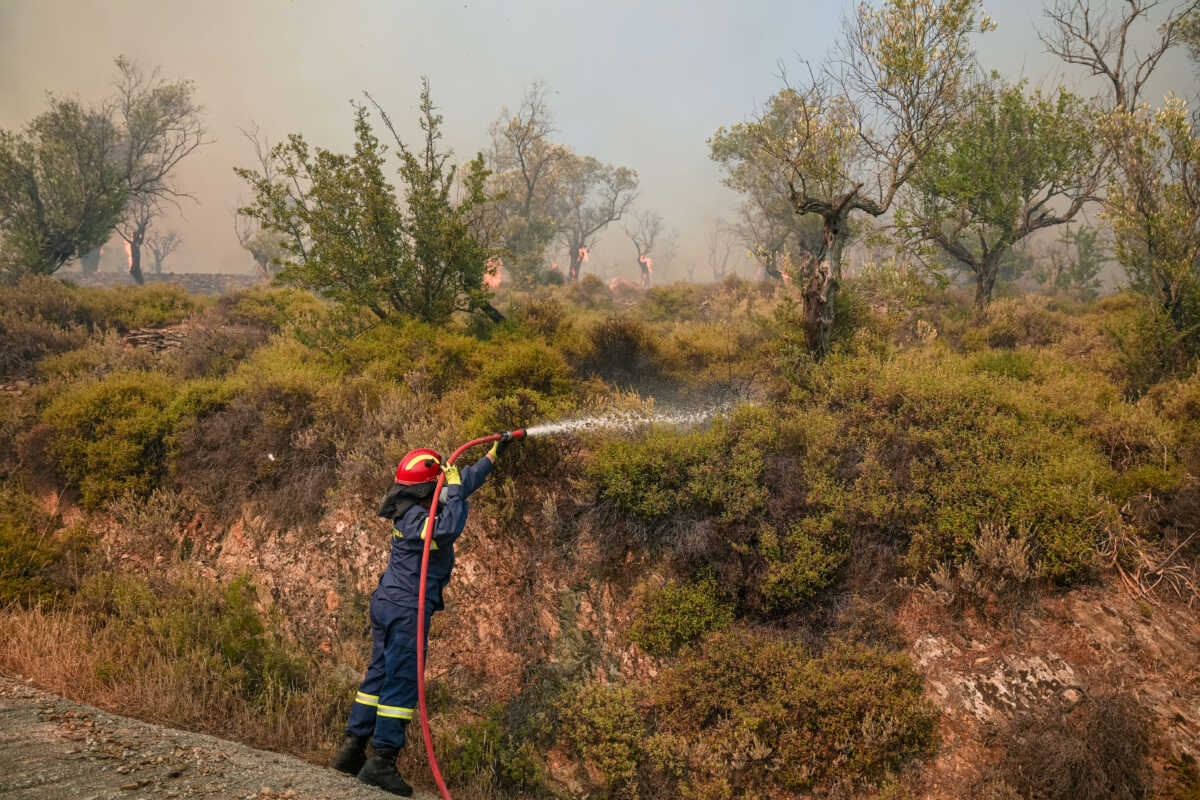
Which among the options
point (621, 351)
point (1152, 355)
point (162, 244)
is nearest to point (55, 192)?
point (621, 351)

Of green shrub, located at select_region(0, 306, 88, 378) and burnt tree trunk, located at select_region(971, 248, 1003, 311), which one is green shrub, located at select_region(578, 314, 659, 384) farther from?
green shrub, located at select_region(0, 306, 88, 378)

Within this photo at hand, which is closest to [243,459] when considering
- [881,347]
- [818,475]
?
[818,475]

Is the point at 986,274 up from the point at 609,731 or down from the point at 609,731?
up

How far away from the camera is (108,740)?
3.81m

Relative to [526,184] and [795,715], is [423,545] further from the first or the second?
[526,184]

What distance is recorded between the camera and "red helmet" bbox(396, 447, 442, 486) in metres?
4.73

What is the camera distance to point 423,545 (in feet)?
14.8

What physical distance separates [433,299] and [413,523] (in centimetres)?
699

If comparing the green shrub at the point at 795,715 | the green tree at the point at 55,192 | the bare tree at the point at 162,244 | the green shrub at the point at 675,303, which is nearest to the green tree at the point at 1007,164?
the green shrub at the point at 675,303

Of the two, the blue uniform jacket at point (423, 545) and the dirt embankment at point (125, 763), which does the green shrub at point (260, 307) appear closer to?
the dirt embankment at point (125, 763)

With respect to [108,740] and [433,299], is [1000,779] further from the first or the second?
[433,299]

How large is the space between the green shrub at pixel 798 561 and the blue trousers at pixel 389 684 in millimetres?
3468

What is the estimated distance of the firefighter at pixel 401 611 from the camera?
163 inches

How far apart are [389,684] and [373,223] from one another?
8.28 meters
